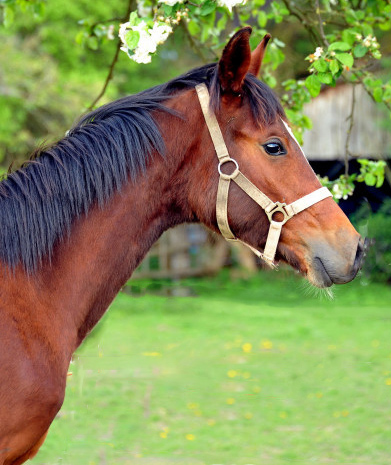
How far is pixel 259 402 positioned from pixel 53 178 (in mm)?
5429

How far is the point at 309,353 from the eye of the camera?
9516mm

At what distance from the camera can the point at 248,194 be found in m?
2.65

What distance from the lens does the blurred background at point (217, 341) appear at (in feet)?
19.5

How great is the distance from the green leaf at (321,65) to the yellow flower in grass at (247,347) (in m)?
7.04

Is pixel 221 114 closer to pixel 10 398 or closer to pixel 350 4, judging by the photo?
pixel 10 398

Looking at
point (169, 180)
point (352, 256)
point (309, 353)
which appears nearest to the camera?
point (352, 256)

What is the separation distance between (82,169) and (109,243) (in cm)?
34

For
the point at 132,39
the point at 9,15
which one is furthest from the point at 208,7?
the point at 9,15

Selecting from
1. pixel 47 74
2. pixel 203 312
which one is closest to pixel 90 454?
pixel 203 312

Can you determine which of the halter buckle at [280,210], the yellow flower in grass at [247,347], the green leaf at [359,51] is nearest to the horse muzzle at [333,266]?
the halter buckle at [280,210]

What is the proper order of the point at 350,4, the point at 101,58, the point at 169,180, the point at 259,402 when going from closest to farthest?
the point at 169,180 → the point at 350,4 → the point at 259,402 → the point at 101,58

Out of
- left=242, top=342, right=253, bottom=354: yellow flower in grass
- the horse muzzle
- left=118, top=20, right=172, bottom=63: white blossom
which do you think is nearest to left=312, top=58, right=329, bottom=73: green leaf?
left=118, top=20, right=172, bottom=63: white blossom

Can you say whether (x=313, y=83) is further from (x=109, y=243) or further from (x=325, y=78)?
(x=109, y=243)

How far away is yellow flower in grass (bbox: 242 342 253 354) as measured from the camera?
9.82 metres
